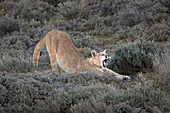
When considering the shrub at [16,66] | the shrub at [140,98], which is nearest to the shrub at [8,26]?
the shrub at [16,66]

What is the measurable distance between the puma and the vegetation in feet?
2.59

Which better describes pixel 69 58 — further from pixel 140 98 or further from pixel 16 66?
pixel 140 98

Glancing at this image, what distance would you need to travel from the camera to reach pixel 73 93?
5.00 meters

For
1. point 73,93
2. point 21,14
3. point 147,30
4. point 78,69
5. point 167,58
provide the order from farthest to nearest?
point 21,14
point 147,30
point 78,69
point 167,58
point 73,93

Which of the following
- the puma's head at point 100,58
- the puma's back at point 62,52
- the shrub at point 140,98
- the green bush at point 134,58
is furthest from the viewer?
the green bush at point 134,58

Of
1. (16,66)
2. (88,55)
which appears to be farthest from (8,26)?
(16,66)

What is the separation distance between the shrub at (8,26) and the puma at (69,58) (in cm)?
651

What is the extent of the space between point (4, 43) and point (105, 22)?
5.80 m

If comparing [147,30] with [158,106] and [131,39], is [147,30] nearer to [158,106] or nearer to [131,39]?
[131,39]

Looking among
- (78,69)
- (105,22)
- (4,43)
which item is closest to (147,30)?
(105,22)

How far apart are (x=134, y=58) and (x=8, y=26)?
885cm

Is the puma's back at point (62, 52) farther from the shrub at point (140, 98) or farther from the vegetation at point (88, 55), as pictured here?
the shrub at point (140, 98)

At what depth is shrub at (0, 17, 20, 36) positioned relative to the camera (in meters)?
14.5

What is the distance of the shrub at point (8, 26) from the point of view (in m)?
14.5
